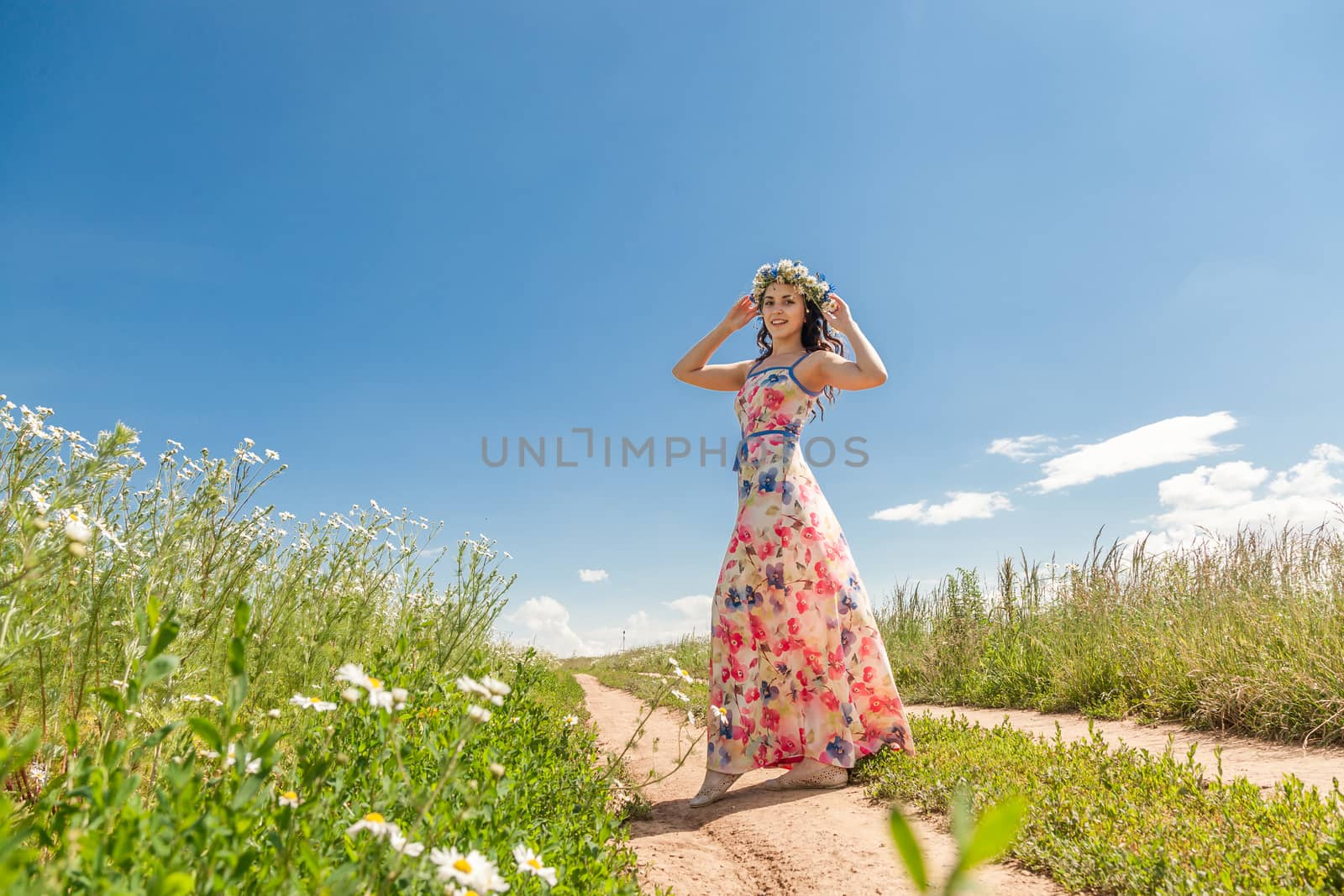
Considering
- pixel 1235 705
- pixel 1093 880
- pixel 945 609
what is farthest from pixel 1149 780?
pixel 945 609

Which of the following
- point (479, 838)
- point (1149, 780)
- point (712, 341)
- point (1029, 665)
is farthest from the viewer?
point (1029, 665)

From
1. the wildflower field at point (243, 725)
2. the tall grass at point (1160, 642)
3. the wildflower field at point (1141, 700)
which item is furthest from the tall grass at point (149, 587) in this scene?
the tall grass at point (1160, 642)

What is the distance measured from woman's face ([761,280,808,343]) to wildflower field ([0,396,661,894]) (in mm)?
2550

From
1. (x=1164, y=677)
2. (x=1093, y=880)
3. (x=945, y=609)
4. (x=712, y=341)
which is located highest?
(x=712, y=341)

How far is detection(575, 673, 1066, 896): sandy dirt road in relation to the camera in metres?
3.14

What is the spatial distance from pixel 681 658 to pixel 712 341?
9.07m

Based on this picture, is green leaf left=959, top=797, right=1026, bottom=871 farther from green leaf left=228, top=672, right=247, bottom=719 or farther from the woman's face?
the woman's face

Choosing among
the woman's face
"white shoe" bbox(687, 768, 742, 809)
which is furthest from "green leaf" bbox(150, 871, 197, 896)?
the woman's face

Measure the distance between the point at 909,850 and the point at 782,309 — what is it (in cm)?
533

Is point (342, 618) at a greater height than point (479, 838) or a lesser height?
greater

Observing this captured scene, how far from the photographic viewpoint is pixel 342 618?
383cm

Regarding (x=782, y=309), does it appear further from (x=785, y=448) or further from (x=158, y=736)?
(x=158, y=736)

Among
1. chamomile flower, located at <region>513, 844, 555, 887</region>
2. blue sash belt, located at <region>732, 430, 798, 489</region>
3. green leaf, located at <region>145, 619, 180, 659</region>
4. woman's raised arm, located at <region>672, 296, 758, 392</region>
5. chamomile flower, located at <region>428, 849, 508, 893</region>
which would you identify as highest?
woman's raised arm, located at <region>672, 296, 758, 392</region>

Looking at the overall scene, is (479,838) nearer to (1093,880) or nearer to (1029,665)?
(1093,880)
